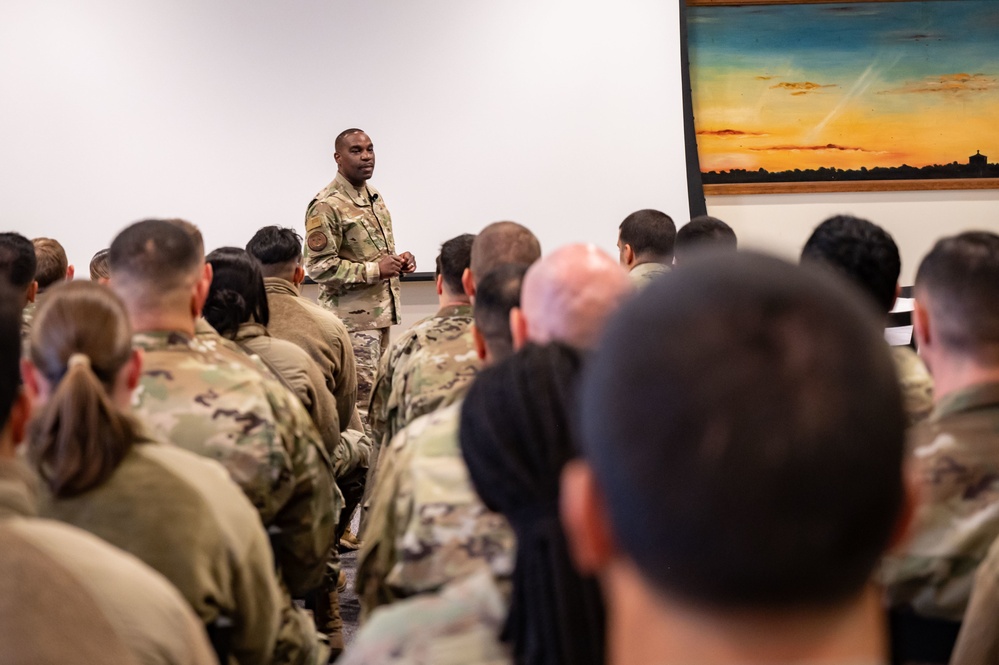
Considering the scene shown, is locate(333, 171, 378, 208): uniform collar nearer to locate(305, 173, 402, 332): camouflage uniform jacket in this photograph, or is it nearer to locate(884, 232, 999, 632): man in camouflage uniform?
locate(305, 173, 402, 332): camouflage uniform jacket

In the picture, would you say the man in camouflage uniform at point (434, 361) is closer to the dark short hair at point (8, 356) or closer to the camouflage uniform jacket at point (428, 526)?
Answer: the camouflage uniform jacket at point (428, 526)

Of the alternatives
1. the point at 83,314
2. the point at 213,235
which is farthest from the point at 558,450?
the point at 213,235

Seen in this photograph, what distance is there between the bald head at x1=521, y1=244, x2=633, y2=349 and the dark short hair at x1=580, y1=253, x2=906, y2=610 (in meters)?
1.08

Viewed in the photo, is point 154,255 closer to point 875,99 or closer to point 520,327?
point 520,327

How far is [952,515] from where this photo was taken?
170 cm

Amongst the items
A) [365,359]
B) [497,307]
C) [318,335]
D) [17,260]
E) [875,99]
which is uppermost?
[875,99]

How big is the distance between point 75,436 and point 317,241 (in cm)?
384

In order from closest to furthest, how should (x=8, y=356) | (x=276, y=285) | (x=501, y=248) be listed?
1. (x=8, y=356)
2. (x=501, y=248)
3. (x=276, y=285)

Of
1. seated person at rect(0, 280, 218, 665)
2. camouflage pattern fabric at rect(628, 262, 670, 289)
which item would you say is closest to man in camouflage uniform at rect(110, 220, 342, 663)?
seated person at rect(0, 280, 218, 665)

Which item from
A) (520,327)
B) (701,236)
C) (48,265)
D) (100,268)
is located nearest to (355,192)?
(100,268)

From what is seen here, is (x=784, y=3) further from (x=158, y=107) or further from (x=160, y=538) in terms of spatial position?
(x=160, y=538)

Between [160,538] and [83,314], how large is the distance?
0.36 meters

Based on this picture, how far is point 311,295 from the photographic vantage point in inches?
259

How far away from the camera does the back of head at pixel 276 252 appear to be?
12.8 ft
